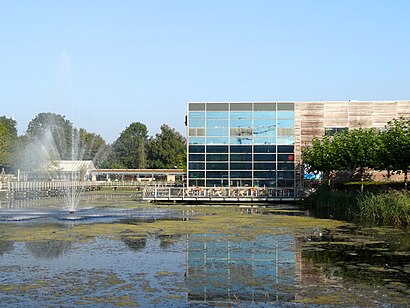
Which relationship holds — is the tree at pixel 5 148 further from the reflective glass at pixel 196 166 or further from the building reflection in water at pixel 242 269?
the building reflection in water at pixel 242 269

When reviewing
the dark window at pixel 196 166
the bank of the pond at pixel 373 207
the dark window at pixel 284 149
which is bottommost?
the bank of the pond at pixel 373 207

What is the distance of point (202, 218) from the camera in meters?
32.0

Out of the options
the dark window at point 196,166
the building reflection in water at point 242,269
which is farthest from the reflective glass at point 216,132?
the building reflection in water at point 242,269

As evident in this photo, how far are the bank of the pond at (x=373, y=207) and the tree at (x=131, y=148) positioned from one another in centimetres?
9466

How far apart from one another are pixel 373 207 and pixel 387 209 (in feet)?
5.14

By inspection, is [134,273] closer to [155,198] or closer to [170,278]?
[170,278]

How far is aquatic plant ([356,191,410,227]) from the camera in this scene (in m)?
28.0

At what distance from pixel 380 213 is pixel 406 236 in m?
7.24

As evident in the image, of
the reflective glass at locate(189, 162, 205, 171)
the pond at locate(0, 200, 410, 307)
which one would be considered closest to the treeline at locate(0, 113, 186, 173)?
the reflective glass at locate(189, 162, 205, 171)

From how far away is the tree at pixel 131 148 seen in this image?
13288 centimetres

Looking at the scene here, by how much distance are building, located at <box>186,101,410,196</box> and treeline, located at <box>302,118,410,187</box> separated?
3.16 m

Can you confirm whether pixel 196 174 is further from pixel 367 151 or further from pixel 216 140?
pixel 367 151

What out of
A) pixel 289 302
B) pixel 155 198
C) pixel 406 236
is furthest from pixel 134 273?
pixel 155 198

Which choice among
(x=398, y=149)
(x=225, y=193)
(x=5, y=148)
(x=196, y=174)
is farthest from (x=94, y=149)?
(x=398, y=149)
